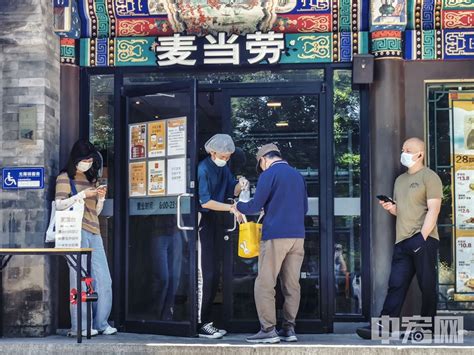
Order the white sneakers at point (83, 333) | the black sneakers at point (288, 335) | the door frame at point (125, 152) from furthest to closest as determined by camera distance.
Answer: the door frame at point (125, 152)
the white sneakers at point (83, 333)
the black sneakers at point (288, 335)

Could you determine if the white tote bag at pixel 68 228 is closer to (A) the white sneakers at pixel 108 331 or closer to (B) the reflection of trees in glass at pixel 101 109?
(A) the white sneakers at pixel 108 331

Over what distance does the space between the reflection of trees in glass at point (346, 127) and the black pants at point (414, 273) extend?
3.59ft

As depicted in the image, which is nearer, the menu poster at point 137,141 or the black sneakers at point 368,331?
the black sneakers at point 368,331

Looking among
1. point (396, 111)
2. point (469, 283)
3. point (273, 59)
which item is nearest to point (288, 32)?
point (273, 59)

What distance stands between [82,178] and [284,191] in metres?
2.13

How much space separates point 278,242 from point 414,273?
144 cm

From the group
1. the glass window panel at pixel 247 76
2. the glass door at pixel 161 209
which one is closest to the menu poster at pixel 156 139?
the glass door at pixel 161 209

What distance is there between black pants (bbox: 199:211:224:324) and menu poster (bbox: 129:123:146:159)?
3.38 feet

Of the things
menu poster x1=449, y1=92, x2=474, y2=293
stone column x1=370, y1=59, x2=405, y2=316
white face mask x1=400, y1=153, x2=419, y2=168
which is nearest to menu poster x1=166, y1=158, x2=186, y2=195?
stone column x1=370, y1=59, x2=405, y2=316

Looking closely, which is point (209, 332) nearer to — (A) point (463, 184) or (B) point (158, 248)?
(B) point (158, 248)

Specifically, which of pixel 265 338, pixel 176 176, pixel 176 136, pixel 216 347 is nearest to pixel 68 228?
pixel 176 176

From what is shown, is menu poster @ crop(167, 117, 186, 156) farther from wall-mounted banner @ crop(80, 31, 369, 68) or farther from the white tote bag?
the white tote bag

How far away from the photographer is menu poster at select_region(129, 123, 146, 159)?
29.7 ft

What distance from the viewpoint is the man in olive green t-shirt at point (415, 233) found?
8.18m
